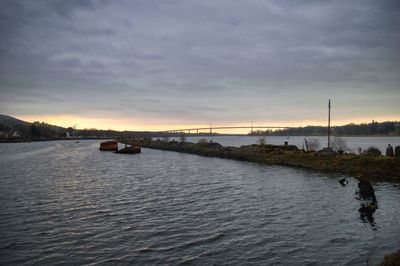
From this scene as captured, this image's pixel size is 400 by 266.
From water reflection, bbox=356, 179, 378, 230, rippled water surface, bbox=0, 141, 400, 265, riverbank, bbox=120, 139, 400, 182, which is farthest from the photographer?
riverbank, bbox=120, 139, 400, 182

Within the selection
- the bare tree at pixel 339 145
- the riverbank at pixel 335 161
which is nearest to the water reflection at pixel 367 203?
the riverbank at pixel 335 161

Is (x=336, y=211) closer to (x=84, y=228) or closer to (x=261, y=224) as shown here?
(x=261, y=224)

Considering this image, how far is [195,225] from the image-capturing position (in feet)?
63.6

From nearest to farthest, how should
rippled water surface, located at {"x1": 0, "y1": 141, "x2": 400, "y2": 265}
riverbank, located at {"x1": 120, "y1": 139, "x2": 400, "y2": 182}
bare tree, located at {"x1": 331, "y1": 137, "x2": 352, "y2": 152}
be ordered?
rippled water surface, located at {"x1": 0, "y1": 141, "x2": 400, "y2": 265}, riverbank, located at {"x1": 120, "y1": 139, "x2": 400, "y2": 182}, bare tree, located at {"x1": 331, "y1": 137, "x2": 352, "y2": 152}

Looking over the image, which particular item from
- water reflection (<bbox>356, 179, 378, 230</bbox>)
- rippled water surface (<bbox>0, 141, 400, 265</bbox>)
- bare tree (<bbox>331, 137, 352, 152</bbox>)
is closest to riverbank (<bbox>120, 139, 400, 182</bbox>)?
rippled water surface (<bbox>0, 141, 400, 265</bbox>)

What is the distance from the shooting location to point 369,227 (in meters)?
18.6

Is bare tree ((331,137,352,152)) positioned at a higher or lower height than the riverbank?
higher

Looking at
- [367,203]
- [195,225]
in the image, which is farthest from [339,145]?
[195,225]

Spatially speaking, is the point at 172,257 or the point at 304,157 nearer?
the point at 172,257

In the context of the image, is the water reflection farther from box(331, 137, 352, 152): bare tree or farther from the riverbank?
box(331, 137, 352, 152): bare tree

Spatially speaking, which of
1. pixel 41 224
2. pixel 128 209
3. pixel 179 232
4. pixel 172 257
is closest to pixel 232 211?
pixel 179 232

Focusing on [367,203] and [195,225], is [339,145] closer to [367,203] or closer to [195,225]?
[367,203]

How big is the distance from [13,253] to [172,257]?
7527 millimetres

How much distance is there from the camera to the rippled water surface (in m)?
14.6
